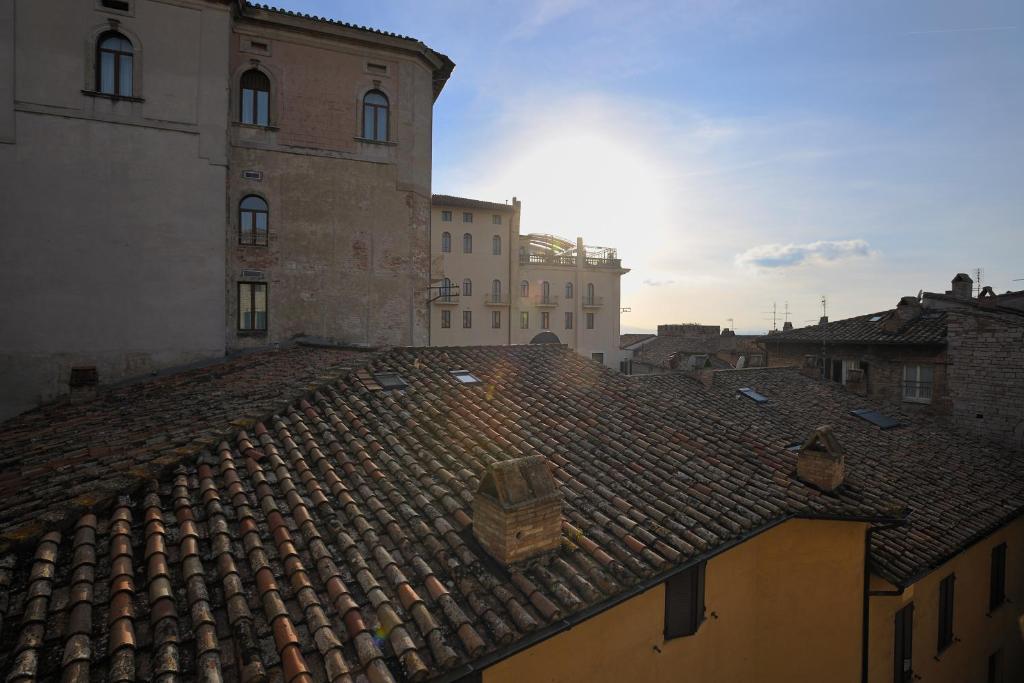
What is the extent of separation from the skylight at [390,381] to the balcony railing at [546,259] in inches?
1288

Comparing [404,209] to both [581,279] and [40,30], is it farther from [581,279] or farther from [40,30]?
[581,279]

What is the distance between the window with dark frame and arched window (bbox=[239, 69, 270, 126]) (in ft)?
54.4

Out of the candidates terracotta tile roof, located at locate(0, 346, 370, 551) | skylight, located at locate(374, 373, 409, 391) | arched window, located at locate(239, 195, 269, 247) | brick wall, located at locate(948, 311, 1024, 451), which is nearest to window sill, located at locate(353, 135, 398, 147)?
arched window, located at locate(239, 195, 269, 247)

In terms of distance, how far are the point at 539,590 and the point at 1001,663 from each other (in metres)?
14.7

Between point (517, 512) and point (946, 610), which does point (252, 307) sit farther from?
point (946, 610)

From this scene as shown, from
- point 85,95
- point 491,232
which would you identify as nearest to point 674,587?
point 85,95

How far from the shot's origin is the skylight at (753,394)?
1467cm

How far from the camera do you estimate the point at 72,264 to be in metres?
13.4

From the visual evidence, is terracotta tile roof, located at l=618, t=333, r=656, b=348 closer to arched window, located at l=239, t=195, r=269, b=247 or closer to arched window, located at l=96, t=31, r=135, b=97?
arched window, located at l=239, t=195, r=269, b=247

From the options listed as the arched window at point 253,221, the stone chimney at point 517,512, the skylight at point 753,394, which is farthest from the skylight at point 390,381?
the skylight at point 753,394

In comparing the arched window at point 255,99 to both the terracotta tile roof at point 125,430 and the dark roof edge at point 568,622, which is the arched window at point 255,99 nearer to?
the terracotta tile roof at point 125,430

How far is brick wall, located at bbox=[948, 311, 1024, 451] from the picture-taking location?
48.7ft

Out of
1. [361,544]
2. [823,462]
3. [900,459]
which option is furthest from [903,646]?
[361,544]

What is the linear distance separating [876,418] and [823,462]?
348 inches
